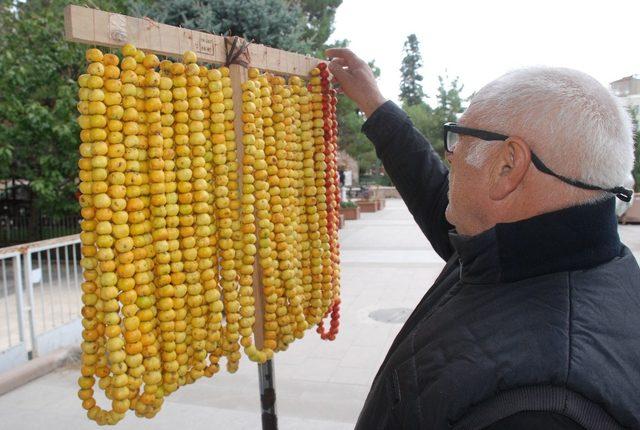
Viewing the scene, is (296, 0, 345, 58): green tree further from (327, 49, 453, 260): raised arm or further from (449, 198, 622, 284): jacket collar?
(449, 198, 622, 284): jacket collar

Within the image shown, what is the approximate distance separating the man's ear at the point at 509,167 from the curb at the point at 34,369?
4472mm

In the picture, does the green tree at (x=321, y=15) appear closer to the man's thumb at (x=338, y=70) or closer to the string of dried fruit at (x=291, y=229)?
the man's thumb at (x=338, y=70)

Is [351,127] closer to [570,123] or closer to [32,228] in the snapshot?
[32,228]

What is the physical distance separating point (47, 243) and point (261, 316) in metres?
3.90

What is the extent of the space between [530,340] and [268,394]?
4.17 ft

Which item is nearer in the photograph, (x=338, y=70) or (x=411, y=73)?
(x=338, y=70)

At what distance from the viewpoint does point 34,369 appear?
4609mm

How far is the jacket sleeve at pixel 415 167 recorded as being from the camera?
216 cm

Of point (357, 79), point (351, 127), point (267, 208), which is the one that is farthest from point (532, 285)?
point (351, 127)

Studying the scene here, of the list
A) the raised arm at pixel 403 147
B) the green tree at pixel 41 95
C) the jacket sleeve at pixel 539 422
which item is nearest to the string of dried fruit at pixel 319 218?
the raised arm at pixel 403 147

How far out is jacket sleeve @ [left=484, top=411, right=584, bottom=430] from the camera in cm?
95

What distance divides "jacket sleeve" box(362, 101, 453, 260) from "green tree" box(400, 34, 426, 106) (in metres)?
62.8

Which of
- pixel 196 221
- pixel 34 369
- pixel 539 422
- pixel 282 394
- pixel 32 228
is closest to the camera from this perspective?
pixel 539 422

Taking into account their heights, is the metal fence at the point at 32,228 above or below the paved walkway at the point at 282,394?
above
